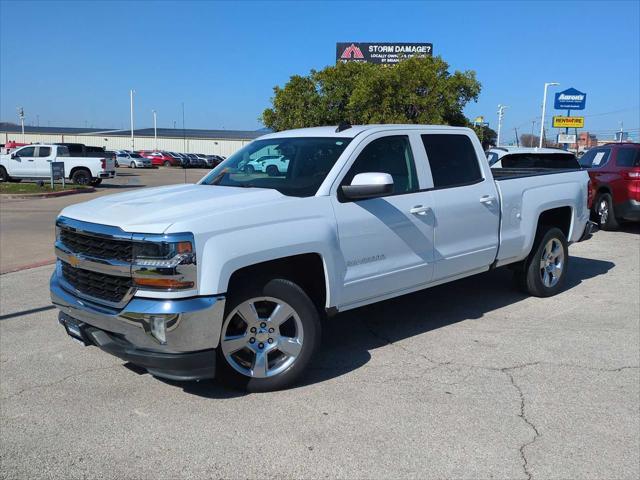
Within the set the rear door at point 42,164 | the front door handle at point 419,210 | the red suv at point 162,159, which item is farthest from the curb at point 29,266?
the red suv at point 162,159

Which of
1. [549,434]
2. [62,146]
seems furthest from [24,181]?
[549,434]

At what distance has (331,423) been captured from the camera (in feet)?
12.2

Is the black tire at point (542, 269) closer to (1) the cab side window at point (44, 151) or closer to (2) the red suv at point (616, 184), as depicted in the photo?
(2) the red suv at point (616, 184)

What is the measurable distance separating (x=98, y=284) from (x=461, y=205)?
323 cm

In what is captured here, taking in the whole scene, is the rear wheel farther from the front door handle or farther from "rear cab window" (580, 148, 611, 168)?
the front door handle

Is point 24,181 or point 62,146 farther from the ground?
point 62,146

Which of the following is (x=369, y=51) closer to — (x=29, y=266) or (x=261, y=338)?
(x=29, y=266)

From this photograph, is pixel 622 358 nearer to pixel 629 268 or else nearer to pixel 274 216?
pixel 274 216

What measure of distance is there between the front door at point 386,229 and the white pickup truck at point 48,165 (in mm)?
24365

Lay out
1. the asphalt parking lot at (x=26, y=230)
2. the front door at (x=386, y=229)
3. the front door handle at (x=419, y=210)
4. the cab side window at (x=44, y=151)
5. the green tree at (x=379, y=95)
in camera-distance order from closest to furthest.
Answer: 1. the front door at (x=386, y=229)
2. the front door handle at (x=419, y=210)
3. the asphalt parking lot at (x=26, y=230)
4. the green tree at (x=379, y=95)
5. the cab side window at (x=44, y=151)

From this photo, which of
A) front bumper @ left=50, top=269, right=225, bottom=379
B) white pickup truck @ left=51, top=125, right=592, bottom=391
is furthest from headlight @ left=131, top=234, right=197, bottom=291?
front bumper @ left=50, top=269, right=225, bottom=379

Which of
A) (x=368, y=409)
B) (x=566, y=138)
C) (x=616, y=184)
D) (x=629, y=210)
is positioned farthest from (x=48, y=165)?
(x=566, y=138)

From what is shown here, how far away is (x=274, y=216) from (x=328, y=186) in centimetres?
59

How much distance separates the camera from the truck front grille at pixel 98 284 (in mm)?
3783
